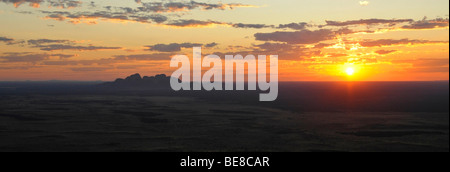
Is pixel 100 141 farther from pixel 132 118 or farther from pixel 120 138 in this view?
pixel 132 118

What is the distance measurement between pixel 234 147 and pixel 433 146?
950 inches

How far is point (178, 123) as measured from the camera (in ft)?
249
